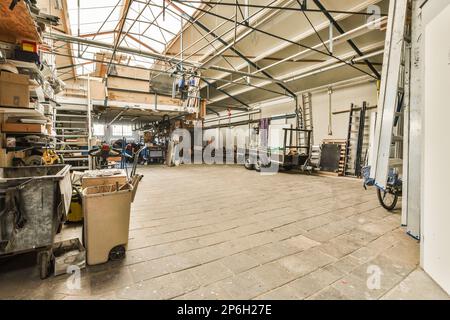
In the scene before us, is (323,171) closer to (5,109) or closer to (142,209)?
(142,209)

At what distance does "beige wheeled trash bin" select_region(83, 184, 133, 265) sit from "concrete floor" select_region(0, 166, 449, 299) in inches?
3.5

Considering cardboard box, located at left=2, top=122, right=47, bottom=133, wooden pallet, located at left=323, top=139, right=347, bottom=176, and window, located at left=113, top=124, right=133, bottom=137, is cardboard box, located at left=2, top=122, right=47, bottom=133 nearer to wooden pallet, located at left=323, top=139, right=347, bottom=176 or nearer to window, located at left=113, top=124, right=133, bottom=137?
wooden pallet, located at left=323, top=139, right=347, bottom=176

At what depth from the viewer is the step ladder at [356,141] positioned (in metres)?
6.08

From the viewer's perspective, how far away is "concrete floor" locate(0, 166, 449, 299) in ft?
4.26

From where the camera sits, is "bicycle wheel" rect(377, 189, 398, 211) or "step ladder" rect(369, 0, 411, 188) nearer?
"step ladder" rect(369, 0, 411, 188)

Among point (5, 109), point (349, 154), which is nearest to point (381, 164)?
point (5, 109)

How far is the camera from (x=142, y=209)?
2902mm

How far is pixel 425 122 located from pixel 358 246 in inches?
44.0

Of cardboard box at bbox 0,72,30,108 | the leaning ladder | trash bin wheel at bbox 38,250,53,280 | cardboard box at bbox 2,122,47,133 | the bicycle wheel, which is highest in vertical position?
the leaning ladder

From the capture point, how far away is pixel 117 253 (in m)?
1.62

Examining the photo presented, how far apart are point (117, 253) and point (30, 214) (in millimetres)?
612

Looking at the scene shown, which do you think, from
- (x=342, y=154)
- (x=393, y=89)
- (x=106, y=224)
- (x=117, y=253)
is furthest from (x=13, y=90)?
(x=342, y=154)

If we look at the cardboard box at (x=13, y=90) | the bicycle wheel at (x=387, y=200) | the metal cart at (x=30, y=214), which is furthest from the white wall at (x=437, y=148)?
the cardboard box at (x=13, y=90)

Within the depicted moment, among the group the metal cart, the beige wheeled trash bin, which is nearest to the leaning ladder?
the beige wheeled trash bin
